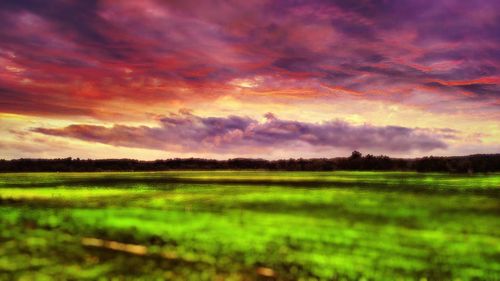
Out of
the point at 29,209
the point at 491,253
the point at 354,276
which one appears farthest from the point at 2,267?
the point at 29,209

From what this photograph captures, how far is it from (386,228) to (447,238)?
287 cm

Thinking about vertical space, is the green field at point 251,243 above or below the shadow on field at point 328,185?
below

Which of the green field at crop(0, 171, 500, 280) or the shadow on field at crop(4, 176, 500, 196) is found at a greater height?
the shadow on field at crop(4, 176, 500, 196)

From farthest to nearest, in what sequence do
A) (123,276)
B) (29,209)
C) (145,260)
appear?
1. (29,209)
2. (145,260)
3. (123,276)

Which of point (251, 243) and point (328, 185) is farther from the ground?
point (328, 185)

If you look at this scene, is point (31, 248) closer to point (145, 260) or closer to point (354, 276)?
point (145, 260)

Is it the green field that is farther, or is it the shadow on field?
the shadow on field

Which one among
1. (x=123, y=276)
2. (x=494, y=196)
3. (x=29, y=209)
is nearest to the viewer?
(x=123, y=276)

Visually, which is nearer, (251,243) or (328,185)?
(251,243)

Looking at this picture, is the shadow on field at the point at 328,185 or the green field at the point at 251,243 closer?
the green field at the point at 251,243

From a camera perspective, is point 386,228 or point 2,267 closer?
point 2,267

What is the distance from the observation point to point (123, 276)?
417 inches

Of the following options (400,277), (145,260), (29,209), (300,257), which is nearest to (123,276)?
(145,260)

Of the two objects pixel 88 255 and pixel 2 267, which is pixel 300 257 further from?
pixel 2 267
